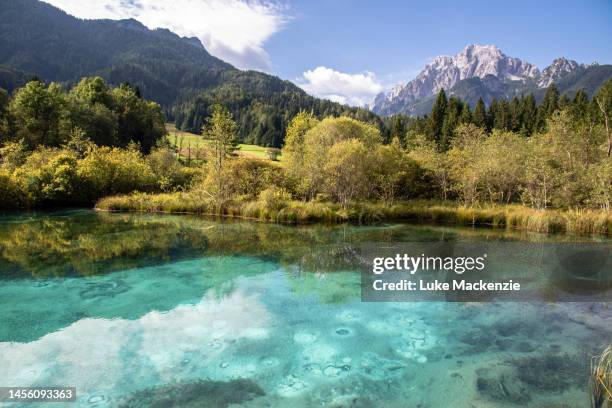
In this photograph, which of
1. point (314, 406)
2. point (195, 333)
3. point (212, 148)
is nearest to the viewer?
point (314, 406)

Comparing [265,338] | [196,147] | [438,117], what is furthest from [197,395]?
[438,117]

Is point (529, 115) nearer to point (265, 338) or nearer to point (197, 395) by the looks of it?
point (265, 338)

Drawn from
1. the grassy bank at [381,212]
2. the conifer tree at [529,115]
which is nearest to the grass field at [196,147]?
the grassy bank at [381,212]

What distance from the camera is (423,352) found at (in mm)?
6926

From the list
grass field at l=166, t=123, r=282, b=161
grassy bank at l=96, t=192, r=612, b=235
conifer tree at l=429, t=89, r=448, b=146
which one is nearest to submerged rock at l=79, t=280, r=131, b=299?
grassy bank at l=96, t=192, r=612, b=235

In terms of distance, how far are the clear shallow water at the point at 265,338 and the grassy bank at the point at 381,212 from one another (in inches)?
370

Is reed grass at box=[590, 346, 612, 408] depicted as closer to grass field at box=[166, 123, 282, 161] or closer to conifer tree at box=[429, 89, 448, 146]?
grass field at box=[166, 123, 282, 161]

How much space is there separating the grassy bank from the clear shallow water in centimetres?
939

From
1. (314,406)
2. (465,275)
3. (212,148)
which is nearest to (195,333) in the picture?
(314,406)

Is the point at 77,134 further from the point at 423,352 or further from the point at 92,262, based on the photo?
the point at 423,352

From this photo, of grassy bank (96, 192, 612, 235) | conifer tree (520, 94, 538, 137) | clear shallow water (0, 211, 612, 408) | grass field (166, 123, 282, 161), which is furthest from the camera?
grass field (166, 123, 282, 161)

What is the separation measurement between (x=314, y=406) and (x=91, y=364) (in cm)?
380

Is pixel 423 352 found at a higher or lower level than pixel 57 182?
lower

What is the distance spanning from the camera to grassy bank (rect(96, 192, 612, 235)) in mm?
19312
